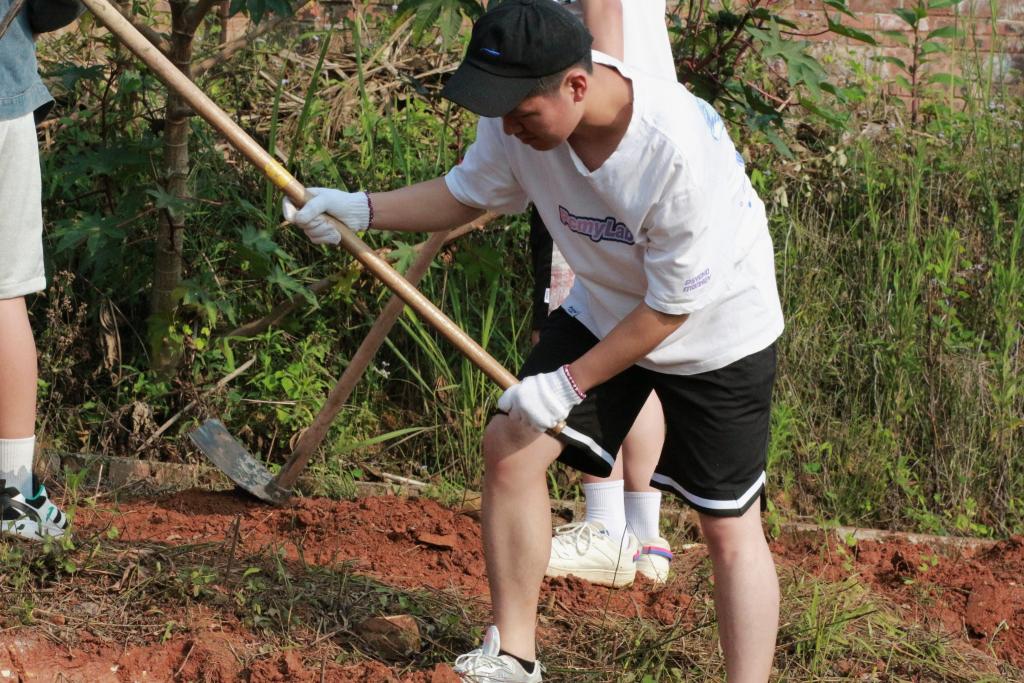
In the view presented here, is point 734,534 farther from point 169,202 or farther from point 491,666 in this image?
point 169,202

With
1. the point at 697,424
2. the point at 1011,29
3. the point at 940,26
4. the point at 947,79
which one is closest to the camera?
the point at 697,424

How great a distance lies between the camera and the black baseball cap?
2.13m

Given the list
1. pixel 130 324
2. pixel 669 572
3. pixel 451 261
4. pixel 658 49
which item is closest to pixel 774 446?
pixel 669 572

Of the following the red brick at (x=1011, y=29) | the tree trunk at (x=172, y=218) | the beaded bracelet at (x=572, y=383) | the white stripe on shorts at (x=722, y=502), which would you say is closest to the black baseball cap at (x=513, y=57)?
the beaded bracelet at (x=572, y=383)

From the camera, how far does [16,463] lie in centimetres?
301

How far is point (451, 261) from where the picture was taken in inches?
174

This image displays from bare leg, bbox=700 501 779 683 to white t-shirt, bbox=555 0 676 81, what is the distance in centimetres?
115

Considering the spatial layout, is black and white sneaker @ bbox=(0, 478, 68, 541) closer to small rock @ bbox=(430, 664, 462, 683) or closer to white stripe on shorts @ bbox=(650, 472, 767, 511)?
small rock @ bbox=(430, 664, 462, 683)

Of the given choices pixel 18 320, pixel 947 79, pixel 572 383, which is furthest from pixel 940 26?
pixel 18 320

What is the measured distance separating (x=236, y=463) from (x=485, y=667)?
5.12ft

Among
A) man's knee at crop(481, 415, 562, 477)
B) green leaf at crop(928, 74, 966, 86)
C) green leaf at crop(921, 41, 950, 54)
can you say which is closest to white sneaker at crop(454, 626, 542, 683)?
man's knee at crop(481, 415, 562, 477)

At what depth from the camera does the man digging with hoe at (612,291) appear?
221cm

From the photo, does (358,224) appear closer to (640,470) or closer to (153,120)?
(640,470)

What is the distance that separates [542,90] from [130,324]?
2679mm
